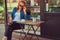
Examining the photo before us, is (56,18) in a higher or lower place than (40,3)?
lower

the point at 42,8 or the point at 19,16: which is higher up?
the point at 42,8

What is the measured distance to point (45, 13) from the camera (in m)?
6.75

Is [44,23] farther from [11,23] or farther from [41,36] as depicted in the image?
[11,23]

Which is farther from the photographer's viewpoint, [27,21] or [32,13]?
[32,13]

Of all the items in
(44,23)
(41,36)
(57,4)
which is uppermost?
(57,4)

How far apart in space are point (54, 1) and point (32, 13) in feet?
2.64

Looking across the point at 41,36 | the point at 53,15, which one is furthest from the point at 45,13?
the point at 41,36

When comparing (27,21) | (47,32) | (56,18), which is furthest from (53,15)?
(27,21)

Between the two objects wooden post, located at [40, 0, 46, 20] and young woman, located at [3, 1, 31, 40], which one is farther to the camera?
wooden post, located at [40, 0, 46, 20]

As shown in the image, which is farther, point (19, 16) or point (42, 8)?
point (42, 8)

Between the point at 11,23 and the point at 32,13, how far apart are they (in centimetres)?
104

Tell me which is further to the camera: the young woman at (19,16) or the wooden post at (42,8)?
the wooden post at (42,8)

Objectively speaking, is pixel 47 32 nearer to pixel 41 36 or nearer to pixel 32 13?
pixel 41 36

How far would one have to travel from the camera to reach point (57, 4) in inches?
255
